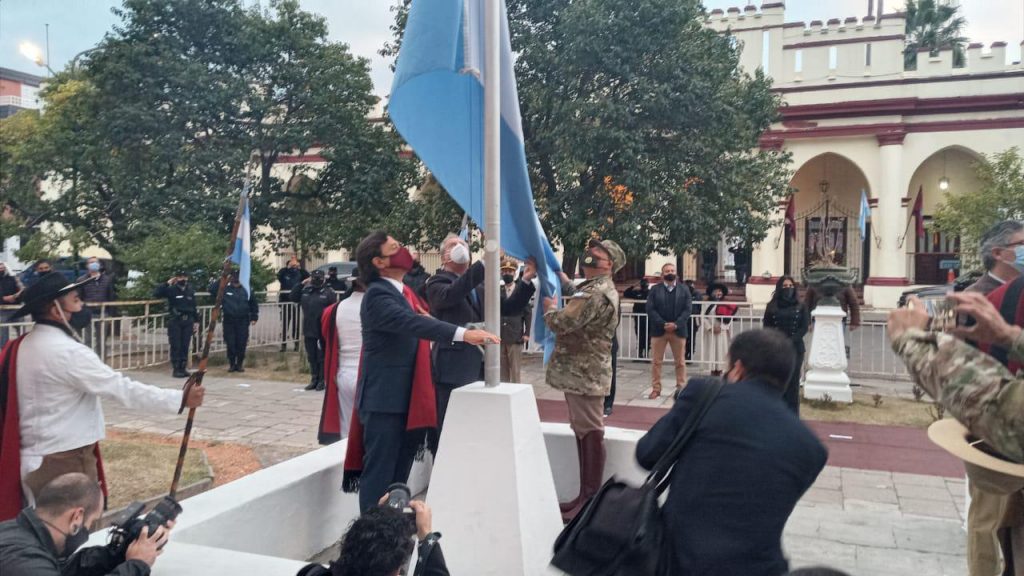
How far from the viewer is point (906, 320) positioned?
2363 millimetres

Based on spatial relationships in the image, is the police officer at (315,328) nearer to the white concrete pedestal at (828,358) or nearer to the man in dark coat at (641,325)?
the man in dark coat at (641,325)

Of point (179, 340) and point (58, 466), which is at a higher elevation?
point (58, 466)

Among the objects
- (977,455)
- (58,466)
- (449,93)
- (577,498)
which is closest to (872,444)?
(577,498)

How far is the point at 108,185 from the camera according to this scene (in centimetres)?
1564

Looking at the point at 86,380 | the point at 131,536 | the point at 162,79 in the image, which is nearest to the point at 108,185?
the point at 162,79

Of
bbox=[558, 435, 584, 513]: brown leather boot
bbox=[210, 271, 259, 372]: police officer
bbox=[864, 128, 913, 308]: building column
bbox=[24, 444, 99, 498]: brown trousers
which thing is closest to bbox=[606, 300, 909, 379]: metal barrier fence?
bbox=[210, 271, 259, 372]: police officer

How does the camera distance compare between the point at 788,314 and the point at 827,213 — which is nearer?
the point at 788,314

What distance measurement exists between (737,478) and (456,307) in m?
2.93

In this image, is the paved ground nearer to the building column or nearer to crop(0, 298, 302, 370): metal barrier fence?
crop(0, 298, 302, 370): metal barrier fence

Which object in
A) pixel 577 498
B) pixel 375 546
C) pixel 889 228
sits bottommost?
pixel 577 498

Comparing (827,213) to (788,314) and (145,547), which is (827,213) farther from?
(145,547)

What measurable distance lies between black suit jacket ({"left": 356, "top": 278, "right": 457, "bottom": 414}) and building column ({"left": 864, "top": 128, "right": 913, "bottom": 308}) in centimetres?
2149

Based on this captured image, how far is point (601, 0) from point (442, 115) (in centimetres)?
914

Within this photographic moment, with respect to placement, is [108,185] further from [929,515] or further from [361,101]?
[929,515]
